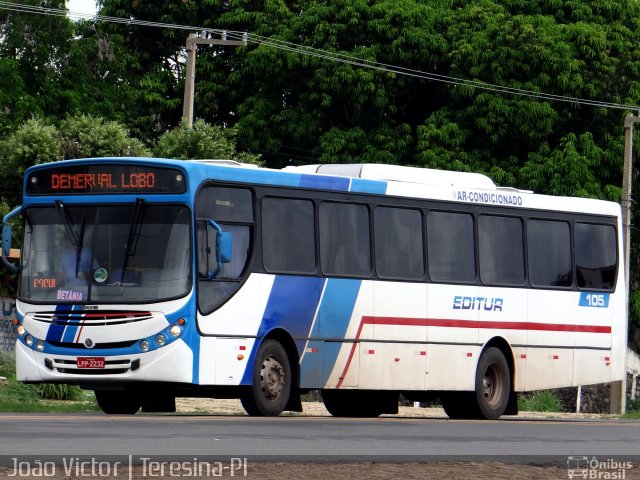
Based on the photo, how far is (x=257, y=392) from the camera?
64.7 ft

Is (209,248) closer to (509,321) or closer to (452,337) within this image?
(452,337)

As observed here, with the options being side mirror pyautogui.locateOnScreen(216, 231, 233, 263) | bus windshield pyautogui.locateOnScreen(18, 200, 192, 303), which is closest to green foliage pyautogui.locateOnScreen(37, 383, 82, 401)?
bus windshield pyautogui.locateOnScreen(18, 200, 192, 303)

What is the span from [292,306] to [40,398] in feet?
21.1

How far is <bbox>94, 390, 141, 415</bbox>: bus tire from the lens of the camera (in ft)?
69.0

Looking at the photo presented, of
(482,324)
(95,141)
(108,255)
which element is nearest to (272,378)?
(108,255)

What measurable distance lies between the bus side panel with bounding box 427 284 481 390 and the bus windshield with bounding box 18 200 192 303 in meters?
4.62

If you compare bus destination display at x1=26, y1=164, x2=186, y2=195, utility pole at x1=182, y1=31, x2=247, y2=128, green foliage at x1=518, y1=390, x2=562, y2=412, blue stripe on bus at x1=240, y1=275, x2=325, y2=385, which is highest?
utility pole at x1=182, y1=31, x2=247, y2=128

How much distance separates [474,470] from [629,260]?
33.4 metres

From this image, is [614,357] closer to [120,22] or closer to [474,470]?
[474,470]

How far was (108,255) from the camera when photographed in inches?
763

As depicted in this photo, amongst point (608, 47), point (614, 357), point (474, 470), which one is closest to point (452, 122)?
point (608, 47)

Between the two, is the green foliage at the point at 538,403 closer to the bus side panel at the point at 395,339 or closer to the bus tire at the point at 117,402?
the bus side panel at the point at 395,339

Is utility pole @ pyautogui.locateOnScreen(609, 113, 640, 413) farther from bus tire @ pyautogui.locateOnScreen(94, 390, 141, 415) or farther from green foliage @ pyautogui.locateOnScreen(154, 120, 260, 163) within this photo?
bus tire @ pyautogui.locateOnScreen(94, 390, 141, 415)

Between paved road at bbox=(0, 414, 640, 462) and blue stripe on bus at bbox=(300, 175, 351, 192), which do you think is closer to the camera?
paved road at bbox=(0, 414, 640, 462)
